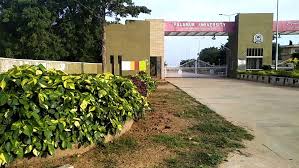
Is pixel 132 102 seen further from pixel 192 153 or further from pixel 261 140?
pixel 261 140

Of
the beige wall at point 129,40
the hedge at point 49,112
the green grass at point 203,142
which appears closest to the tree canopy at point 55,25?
the beige wall at point 129,40

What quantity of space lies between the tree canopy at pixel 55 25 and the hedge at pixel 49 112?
108 feet

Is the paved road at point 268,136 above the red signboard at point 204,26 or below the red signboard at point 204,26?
below

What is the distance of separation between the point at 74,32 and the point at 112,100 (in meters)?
37.2

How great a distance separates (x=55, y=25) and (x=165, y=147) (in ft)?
125

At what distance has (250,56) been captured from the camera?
56.2 meters

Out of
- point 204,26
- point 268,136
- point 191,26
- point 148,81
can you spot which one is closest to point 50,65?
point 148,81

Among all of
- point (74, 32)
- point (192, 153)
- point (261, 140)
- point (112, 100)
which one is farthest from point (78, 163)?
point (74, 32)

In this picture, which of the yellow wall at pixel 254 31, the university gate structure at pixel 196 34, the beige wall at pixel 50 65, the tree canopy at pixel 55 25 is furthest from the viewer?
the yellow wall at pixel 254 31

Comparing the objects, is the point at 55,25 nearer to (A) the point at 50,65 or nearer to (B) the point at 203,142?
(A) the point at 50,65

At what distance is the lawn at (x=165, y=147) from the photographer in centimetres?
569

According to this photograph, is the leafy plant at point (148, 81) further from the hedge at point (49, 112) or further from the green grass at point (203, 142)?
the hedge at point (49, 112)

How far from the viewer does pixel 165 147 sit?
6695mm

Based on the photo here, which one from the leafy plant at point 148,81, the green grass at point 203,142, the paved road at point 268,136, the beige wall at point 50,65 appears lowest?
the paved road at point 268,136
